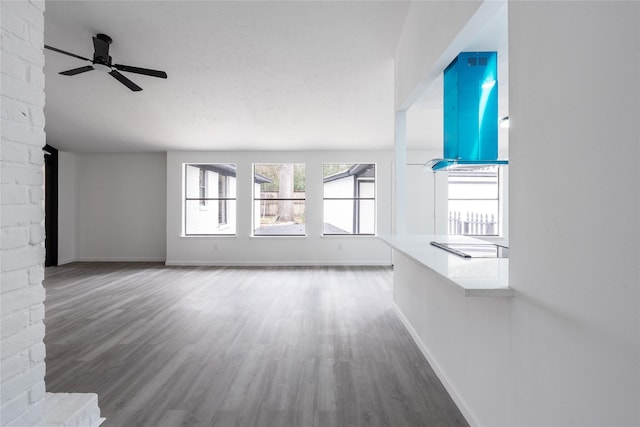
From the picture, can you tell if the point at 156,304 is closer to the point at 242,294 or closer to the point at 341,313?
the point at 242,294

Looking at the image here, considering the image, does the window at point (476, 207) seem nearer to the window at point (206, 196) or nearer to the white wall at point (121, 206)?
the window at point (206, 196)

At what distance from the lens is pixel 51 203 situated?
738 centimetres

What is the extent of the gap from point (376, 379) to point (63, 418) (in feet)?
5.95

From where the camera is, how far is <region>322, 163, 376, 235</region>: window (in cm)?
1005

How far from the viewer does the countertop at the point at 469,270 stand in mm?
1562

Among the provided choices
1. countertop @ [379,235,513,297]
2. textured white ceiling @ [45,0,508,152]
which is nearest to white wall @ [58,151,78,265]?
textured white ceiling @ [45,0,508,152]

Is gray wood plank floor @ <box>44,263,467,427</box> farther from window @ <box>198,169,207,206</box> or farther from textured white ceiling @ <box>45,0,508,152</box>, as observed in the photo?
window @ <box>198,169,207,206</box>

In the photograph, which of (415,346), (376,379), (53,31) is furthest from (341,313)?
(53,31)

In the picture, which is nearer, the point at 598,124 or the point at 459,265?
the point at 598,124

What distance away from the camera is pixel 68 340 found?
329 cm

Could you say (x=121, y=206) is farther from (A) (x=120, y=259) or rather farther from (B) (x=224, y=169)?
(B) (x=224, y=169)

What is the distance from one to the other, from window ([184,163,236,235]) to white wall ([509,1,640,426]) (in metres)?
6.46

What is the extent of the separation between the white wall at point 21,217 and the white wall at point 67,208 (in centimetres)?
722

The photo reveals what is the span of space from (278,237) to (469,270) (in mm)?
5737
